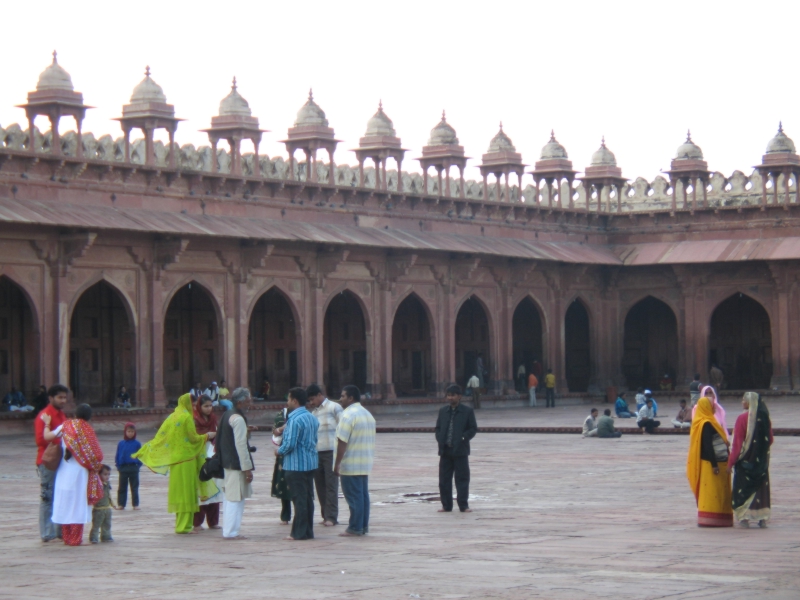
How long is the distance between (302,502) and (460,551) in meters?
1.49

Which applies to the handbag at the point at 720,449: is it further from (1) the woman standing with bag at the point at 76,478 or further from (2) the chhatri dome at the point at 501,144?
(2) the chhatri dome at the point at 501,144

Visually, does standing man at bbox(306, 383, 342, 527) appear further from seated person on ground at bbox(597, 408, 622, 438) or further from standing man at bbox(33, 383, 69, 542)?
seated person on ground at bbox(597, 408, 622, 438)

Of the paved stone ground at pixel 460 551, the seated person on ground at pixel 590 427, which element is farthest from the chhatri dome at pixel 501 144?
the paved stone ground at pixel 460 551

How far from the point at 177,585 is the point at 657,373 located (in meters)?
31.5

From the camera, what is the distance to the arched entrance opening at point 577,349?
3959 cm

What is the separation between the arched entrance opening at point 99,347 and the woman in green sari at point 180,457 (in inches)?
695

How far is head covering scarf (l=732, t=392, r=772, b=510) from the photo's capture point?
11117 millimetres

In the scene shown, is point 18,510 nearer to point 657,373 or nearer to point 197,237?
point 197,237

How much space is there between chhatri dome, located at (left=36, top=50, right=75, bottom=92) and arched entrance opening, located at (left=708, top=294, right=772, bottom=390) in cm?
1908

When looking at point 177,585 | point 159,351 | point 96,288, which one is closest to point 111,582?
point 177,585

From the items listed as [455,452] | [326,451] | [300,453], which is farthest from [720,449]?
[300,453]

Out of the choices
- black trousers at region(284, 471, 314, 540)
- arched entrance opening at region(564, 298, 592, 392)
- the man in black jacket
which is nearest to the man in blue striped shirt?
black trousers at region(284, 471, 314, 540)

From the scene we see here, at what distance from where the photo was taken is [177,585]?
8.63 metres

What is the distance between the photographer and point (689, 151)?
125 ft
